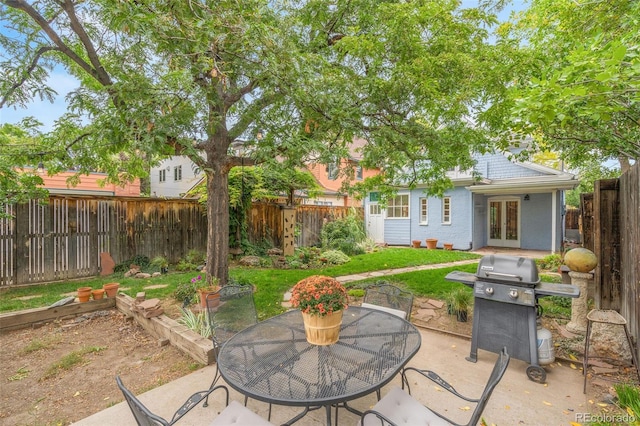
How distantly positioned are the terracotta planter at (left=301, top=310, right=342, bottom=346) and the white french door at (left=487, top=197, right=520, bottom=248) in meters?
12.0

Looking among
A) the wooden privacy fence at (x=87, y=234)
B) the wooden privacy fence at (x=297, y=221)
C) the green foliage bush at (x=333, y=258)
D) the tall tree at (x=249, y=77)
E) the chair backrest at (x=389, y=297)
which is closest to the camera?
the chair backrest at (x=389, y=297)

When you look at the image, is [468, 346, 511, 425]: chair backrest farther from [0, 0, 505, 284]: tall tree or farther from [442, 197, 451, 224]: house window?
[442, 197, 451, 224]: house window

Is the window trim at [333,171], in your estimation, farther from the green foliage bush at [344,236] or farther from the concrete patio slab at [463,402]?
the green foliage bush at [344,236]

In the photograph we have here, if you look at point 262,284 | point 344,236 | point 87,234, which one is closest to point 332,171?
point 262,284

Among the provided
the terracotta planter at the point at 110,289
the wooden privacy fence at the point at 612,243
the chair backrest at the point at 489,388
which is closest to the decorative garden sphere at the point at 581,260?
the wooden privacy fence at the point at 612,243

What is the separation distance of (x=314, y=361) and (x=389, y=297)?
168 centimetres

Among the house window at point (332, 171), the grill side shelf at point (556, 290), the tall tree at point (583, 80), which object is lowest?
the grill side shelf at point (556, 290)

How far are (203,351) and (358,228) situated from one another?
9739mm

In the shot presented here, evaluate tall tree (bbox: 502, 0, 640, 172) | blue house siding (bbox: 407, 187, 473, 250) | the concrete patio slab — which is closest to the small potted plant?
the concrete patio slab

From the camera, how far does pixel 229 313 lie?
3148 mm

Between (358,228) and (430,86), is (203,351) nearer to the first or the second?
(430,86)

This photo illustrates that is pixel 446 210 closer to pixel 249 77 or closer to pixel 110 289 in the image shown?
pixel 249 77

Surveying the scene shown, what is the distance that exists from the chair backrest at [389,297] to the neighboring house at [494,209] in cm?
765

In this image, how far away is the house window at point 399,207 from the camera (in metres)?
13.5
